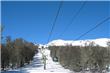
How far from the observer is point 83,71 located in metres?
46.4

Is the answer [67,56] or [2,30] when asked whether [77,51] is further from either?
[2,30]

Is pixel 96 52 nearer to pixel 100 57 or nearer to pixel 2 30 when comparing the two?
pixel 100 57

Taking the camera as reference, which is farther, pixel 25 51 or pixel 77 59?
pixel 25 51

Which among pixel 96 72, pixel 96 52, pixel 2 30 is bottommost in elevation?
pixel 96 72

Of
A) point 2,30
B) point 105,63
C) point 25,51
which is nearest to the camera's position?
point 2,30

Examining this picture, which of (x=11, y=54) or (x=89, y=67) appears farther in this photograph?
(x=11, y=54)

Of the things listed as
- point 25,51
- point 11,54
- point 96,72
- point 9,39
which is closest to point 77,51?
point 96,72

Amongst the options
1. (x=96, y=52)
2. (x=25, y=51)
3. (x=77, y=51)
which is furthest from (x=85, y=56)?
(x=25, y=51)

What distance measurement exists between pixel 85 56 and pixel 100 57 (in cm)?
246

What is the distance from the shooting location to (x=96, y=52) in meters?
43.7

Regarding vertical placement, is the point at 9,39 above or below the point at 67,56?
above

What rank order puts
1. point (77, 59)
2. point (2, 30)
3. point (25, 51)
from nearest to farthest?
1. point (2, 30)
2. point (77, 59)
3. point (25, 51)

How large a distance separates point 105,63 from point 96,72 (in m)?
2.70

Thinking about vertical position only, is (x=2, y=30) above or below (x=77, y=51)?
above
